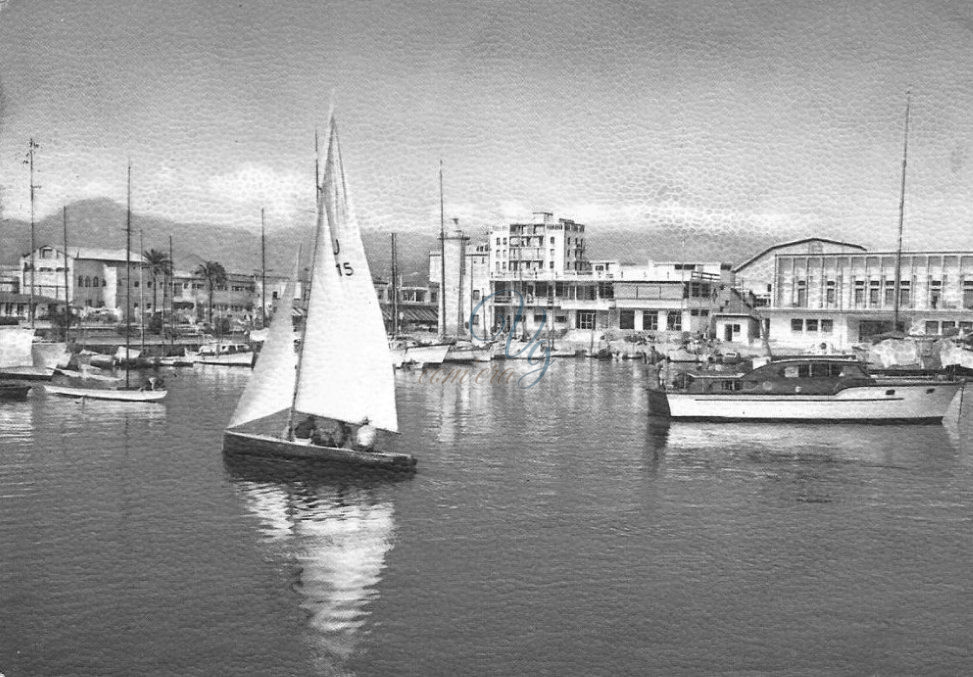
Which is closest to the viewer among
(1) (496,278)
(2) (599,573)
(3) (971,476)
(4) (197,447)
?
(2) (599,573)

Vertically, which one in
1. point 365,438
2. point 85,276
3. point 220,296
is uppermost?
point 85,276

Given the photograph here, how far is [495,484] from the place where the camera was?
2502 cm

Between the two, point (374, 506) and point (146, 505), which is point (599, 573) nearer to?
point (374, 506)

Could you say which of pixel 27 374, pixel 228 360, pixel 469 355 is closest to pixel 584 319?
pixel 469 355

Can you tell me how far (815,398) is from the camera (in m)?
37.6

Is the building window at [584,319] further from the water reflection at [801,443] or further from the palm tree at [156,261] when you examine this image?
the water reflection at [801,443]

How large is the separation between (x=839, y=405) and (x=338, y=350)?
2147 centimetres

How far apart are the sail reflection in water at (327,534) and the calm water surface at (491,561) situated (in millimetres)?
70

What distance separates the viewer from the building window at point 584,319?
330 ft

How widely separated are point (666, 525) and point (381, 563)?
6.49 meters

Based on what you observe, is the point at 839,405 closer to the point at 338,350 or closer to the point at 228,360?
the point at 338,350

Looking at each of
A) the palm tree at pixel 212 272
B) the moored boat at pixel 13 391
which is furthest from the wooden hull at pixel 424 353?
the palm tree at pixel 212 272

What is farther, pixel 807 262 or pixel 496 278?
pixel 496 278

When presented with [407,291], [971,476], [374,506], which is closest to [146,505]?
[374,506]
